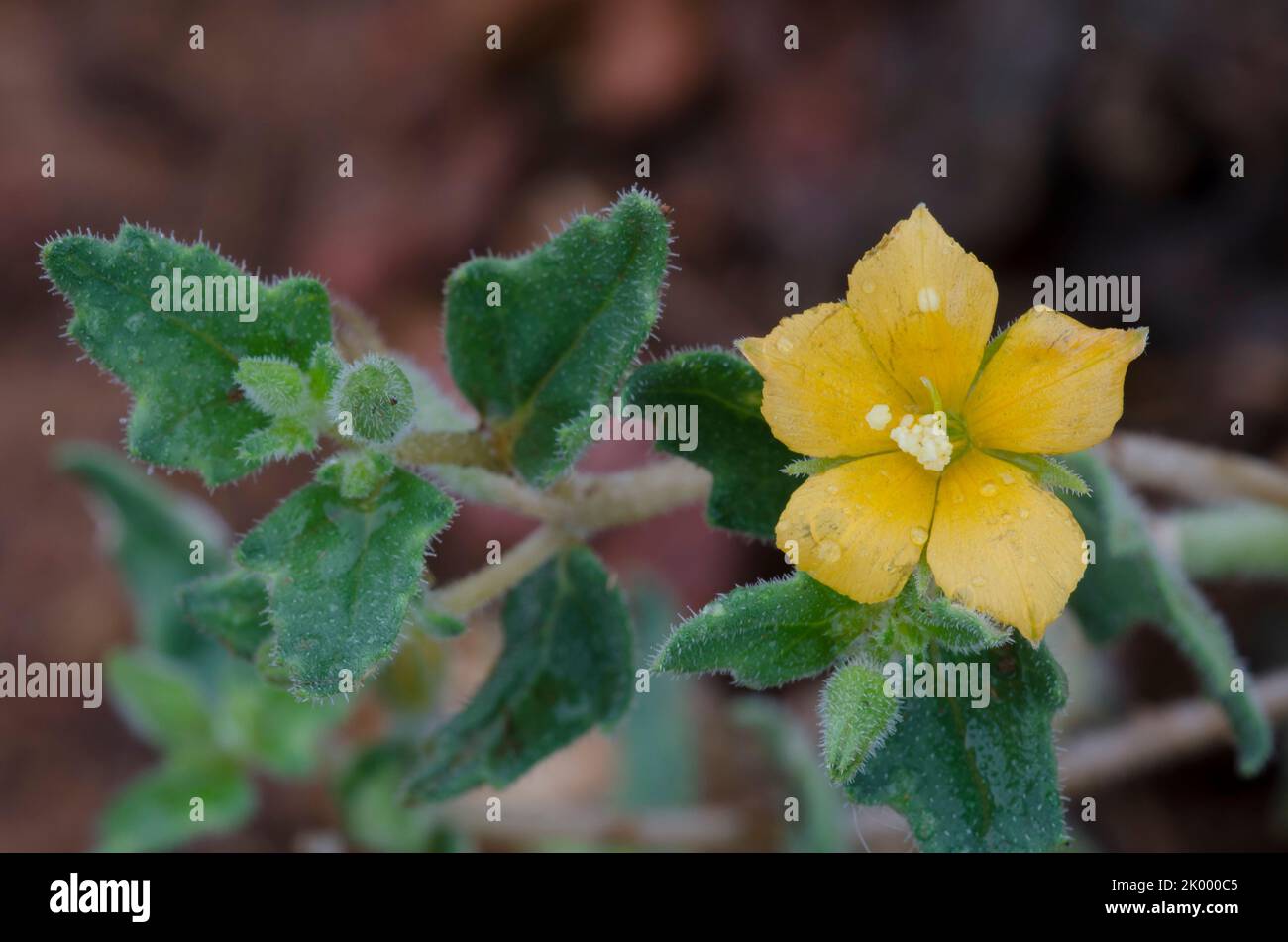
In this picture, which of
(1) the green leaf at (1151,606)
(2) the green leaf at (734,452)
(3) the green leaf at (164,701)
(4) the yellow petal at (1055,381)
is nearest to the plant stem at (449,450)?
(2) the green leaf at (734,452)

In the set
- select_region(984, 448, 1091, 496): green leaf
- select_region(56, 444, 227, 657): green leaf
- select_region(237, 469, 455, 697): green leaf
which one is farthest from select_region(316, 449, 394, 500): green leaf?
select_region(56, 444, 227, 657): green leaf

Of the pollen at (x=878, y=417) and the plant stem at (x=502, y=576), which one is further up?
the pollen at (x=878, y=417)

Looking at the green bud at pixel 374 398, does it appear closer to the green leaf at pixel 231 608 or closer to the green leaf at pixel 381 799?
the green leaf at pixel 231 608

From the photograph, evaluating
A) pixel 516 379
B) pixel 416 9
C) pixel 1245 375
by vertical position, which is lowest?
pixel 516 379

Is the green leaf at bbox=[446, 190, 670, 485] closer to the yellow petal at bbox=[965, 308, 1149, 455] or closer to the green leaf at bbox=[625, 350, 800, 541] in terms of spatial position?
the green leaf at bbox=[625, 350, 800, 541]

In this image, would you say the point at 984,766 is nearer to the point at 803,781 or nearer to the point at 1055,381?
the point at 1055,381

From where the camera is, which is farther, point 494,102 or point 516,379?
point 494,102

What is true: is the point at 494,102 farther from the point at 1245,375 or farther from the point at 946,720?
the point at 946,720
